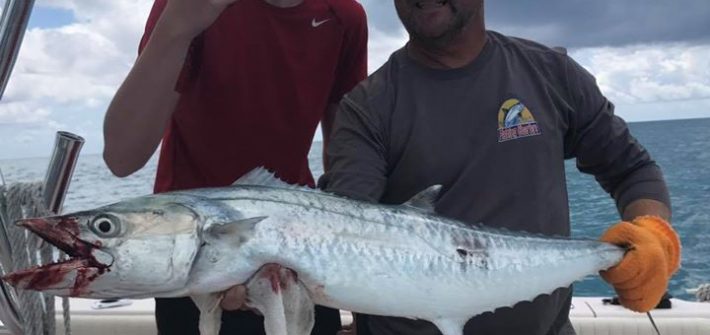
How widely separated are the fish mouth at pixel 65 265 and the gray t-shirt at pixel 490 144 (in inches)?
31.5

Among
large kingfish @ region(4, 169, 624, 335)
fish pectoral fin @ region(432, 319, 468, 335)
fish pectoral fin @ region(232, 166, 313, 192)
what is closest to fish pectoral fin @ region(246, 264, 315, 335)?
large kingfish @ region(4, 169, 624, 335)

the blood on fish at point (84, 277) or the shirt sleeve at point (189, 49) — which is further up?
the shirt sleeve at point (189, 49)

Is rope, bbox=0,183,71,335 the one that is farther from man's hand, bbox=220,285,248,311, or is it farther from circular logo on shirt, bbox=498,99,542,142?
circular logo on shirt, bbox=498,99,542,142

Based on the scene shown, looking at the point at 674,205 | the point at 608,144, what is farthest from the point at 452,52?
the point at 674,205

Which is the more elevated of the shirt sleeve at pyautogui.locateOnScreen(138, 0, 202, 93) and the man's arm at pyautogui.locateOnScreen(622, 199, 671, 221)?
the shirt sleeve at pyautogui.locateOnScreen(138, 0, 202, 93)

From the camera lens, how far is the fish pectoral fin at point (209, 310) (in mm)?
1737

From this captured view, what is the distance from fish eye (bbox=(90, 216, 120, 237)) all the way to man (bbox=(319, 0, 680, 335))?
75 centimetres

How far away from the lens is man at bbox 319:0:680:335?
88.2 inches

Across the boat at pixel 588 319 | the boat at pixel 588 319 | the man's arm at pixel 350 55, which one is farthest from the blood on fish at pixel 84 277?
the boat at pixel 588 319

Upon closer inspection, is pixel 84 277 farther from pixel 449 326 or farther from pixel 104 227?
pixel 449 326

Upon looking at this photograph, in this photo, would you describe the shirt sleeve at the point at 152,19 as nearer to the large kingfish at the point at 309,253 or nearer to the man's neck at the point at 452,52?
the large kingfish at the point at 309,253

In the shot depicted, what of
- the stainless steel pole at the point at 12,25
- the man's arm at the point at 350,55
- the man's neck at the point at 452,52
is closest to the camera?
the stainless steel pole at the point at 12,25

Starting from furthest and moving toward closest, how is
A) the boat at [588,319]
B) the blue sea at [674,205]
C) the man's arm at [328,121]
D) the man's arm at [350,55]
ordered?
the blue sea at [674,205]
the boat at [588,319]
the man's arm at [328,121]
the man's arm at [350,55]

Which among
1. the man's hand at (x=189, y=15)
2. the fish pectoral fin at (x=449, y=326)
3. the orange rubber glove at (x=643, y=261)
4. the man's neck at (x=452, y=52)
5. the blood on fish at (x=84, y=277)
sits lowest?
the fish pectoral fin at (x=449, y=326)
